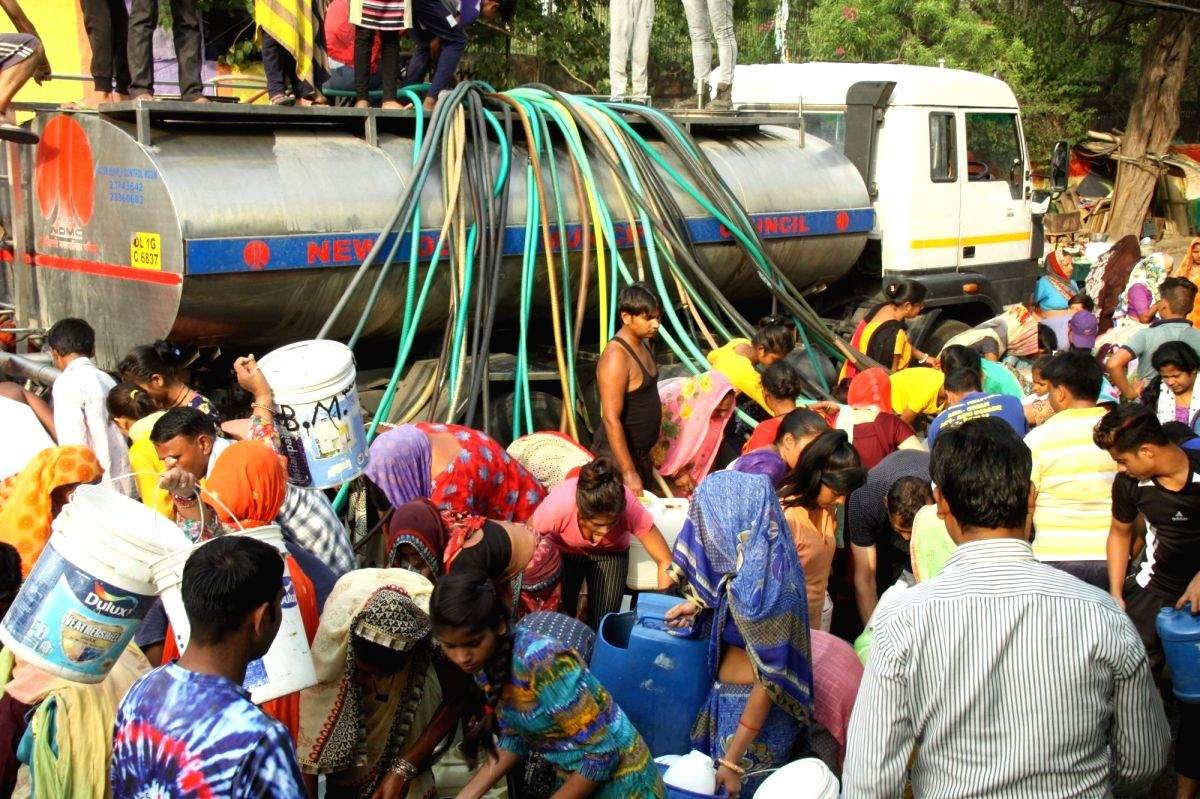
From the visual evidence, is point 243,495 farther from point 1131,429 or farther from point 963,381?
point 963,381

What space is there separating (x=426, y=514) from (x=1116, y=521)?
2.37 metres

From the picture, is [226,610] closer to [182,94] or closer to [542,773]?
[542,773]

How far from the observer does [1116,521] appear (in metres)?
4.43

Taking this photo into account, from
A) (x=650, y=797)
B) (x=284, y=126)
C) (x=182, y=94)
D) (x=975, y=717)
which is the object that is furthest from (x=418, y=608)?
(x=182, y=94)

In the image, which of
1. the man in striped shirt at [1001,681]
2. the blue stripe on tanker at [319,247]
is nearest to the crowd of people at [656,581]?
the man in striped shirt at [1001,681]

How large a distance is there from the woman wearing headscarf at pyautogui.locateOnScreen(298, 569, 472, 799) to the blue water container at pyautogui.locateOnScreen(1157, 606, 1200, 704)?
2339 mm

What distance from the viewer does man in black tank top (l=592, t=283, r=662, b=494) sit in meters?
5.84

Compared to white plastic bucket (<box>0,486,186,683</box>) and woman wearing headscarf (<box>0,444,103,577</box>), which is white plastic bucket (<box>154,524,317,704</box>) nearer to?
white plastic bucket (<box>0,486,186,683</box>)

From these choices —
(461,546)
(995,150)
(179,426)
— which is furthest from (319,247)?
(995,150)

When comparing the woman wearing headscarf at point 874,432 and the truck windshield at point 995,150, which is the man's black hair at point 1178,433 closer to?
the woman wearing headscarf at point 874,432

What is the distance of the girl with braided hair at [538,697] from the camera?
285 centimetres

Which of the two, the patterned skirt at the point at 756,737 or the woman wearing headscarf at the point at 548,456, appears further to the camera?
the woman wearing headscarf at the point at 548,456

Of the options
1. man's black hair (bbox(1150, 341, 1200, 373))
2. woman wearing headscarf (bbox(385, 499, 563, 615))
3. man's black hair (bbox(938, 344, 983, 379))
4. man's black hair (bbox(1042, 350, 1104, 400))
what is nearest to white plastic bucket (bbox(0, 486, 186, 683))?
woman wearing headscarf (bbox(385, 499, 563, 615))

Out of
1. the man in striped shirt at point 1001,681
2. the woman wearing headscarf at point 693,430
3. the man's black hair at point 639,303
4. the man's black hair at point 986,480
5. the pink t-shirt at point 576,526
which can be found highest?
the man's black hair at point 986,480
